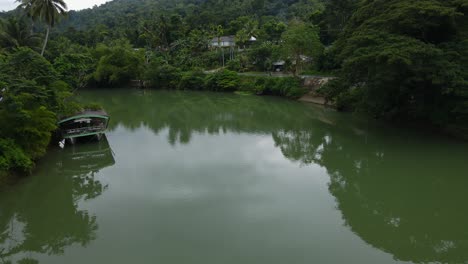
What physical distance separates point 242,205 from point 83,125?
13.0 meters

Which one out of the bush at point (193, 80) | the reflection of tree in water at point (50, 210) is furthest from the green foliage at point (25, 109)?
the bush at point (193, 80)

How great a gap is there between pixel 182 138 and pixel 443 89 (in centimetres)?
1494

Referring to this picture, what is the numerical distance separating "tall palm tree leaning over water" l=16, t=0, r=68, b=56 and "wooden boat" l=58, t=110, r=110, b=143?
38.5 ft

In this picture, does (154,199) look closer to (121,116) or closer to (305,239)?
(305,239)

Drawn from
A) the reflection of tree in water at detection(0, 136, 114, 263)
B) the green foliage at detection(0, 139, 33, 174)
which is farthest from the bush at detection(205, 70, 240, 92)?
the green foliage at detection(0, 139, 33, 174)

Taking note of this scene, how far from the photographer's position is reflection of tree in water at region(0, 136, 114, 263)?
10.7 metres

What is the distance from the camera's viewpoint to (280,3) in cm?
9200

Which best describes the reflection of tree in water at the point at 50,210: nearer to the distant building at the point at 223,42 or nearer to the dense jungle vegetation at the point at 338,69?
the dense jungle vegetation at the point at 338,69

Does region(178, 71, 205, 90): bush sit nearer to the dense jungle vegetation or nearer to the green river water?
the dense jungle vegetation

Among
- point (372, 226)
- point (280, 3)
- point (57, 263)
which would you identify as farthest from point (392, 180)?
point (280, 3)

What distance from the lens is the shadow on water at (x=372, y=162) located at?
1085 centimetres

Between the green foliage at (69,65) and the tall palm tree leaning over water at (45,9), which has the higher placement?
the tall palm tree leaning over water at (45,9)

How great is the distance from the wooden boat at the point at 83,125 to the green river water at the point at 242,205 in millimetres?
878

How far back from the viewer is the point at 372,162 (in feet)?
57.6
